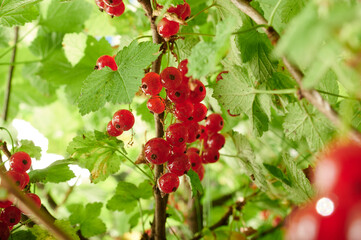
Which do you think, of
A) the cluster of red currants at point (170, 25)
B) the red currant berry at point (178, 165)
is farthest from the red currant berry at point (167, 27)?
the red currant berry at point (178, 165)

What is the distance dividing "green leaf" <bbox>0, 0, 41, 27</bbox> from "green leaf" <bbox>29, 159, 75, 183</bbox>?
0.32 meters

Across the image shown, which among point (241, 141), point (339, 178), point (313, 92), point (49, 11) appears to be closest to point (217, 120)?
point (241, 141)

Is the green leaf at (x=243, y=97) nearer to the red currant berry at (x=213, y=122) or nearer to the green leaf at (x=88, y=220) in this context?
the red currant berry at (x=213, y=122)

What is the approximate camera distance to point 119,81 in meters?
0.60

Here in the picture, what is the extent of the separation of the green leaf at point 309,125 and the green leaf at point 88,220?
1.80 feet

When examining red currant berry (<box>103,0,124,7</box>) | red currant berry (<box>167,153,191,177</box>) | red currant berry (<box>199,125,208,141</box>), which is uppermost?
red currant berry (<box>103,0,124,7</box>)

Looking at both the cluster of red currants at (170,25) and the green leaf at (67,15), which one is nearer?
the cluster of red currants at (170,25)

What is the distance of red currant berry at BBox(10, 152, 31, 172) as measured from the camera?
61 centimetres

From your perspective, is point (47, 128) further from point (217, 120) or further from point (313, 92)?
point (313, 92)

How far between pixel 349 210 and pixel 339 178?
2cm

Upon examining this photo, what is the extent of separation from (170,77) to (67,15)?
2.09ft

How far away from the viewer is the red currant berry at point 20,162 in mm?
613

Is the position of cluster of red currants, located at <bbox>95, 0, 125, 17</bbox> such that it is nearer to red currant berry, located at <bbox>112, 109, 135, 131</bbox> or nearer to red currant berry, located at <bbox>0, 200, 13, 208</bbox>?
red currant berry, located at <bbox>112, 109, 135, 131</bbox>

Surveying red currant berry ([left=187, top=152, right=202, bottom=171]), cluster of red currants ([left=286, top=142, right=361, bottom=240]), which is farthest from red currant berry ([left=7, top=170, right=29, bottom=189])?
cluster of red currants ([left=286, top=142, right=361, bottom=240])
